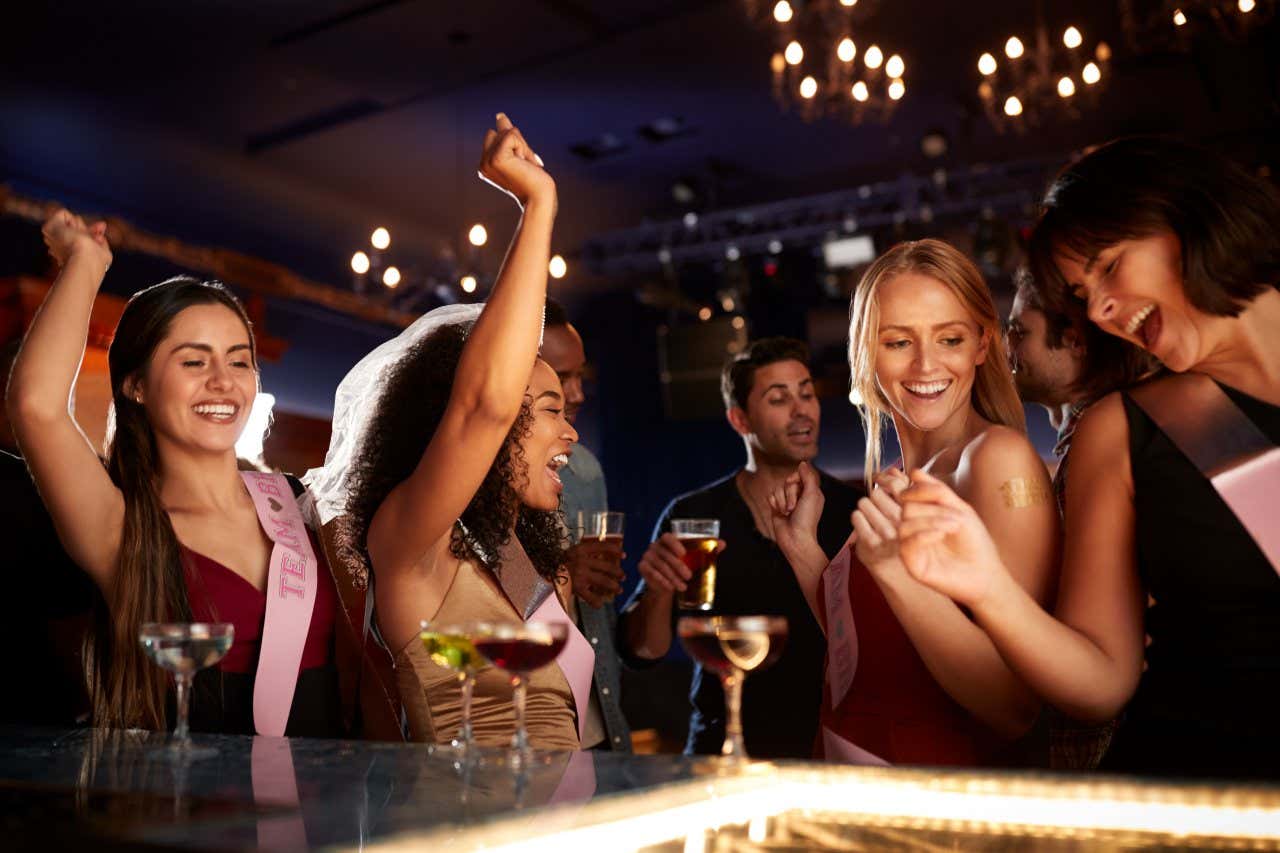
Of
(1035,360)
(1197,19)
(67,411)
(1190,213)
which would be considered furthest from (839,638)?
(1197,19)

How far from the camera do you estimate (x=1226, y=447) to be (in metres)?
1.54

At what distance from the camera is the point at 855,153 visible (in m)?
7.95

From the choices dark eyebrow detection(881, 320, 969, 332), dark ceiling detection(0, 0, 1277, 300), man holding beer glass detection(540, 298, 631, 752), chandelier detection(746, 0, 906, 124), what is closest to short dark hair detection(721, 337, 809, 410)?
man holding beer glass detection(540, 298, 631, 752)

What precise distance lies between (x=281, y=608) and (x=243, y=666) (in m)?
0.12

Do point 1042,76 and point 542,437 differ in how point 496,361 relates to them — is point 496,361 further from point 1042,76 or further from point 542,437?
point 1042,76

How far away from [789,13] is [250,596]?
10.6 feet

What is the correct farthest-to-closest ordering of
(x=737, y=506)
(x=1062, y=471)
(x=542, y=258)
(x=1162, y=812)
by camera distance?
(x=737, y=506) < (x=1062, y=471) < (x=542, y=258) < (x=1162, y=812)

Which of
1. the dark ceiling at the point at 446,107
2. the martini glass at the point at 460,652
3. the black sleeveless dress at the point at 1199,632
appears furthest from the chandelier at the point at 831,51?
the martini glass at the point at 460,652

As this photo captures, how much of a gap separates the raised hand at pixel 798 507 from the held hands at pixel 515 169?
2.35 feet

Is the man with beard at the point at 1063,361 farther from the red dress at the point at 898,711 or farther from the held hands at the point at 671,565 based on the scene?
the held hands at the point at 671,565

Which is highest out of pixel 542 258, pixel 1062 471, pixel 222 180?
pixel 222 180

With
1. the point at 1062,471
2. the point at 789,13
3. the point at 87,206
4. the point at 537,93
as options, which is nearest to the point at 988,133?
the point at 537,93

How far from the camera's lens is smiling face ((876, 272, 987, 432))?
6.75ft

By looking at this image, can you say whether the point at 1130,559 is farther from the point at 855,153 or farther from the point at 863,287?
the point at 855,153
